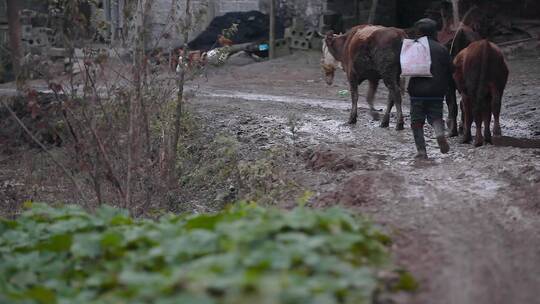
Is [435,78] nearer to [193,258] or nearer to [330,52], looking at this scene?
[330,52]

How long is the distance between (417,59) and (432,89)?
0.40m

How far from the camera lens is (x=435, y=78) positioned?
9625mm

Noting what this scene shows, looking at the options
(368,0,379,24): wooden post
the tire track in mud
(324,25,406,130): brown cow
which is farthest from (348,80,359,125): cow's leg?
(368,0,379,24): wooden post

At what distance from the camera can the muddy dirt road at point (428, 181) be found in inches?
208

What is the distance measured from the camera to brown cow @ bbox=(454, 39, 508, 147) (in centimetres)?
997

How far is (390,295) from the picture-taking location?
15.7 feet

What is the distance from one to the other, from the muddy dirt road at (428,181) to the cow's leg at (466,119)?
18.1 inches

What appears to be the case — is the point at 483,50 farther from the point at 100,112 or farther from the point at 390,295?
the point at 390,295

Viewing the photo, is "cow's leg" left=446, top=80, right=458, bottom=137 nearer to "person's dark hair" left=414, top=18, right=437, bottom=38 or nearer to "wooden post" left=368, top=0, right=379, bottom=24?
"person's dark hair" left=414, top=18, right=437, bottom=38

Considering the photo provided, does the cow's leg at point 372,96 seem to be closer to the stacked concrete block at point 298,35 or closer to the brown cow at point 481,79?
the brown cow at point 481,79

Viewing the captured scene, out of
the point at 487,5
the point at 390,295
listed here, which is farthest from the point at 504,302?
the point at 487,5

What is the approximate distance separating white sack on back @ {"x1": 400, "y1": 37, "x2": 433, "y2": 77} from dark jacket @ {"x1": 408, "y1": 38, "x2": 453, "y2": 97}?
0.08m

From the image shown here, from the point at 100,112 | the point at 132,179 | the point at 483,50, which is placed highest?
the point at 483,50

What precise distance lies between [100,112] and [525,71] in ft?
34.8
